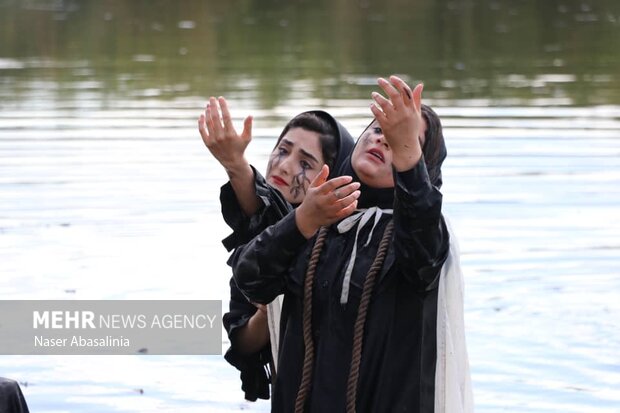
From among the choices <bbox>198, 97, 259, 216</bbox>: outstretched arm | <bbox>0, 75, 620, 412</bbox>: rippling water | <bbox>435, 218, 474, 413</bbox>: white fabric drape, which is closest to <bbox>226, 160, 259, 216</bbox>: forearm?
<bbox>198, 97, 259, 216</bbox>: outstretched arm

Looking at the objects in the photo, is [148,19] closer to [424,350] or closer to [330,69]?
[330,69]

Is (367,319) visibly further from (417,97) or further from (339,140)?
(339,140)

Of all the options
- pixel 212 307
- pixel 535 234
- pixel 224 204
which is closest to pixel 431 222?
pixel 224 204

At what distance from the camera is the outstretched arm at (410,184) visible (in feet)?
11.6

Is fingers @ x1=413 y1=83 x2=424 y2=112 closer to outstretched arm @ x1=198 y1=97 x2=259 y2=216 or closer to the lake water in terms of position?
outstretched arm @ x1=198 y1=97 x2=259 y2=216

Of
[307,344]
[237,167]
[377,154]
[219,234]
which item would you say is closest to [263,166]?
[219,234]

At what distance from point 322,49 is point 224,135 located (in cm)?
1993

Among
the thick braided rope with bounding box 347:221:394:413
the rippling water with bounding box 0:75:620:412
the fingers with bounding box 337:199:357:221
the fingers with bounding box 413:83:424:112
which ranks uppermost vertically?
the fingers with bounding box 413:83:424:112

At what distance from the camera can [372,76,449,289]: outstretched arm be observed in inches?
139

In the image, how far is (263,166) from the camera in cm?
1262

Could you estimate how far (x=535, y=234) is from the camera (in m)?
10.5

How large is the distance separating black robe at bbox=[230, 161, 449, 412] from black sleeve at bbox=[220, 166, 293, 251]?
0.93 ft

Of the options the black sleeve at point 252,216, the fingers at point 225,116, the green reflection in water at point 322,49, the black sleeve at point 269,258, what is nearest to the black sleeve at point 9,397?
the black sleeve at point 269,258

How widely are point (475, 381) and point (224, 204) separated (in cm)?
348
